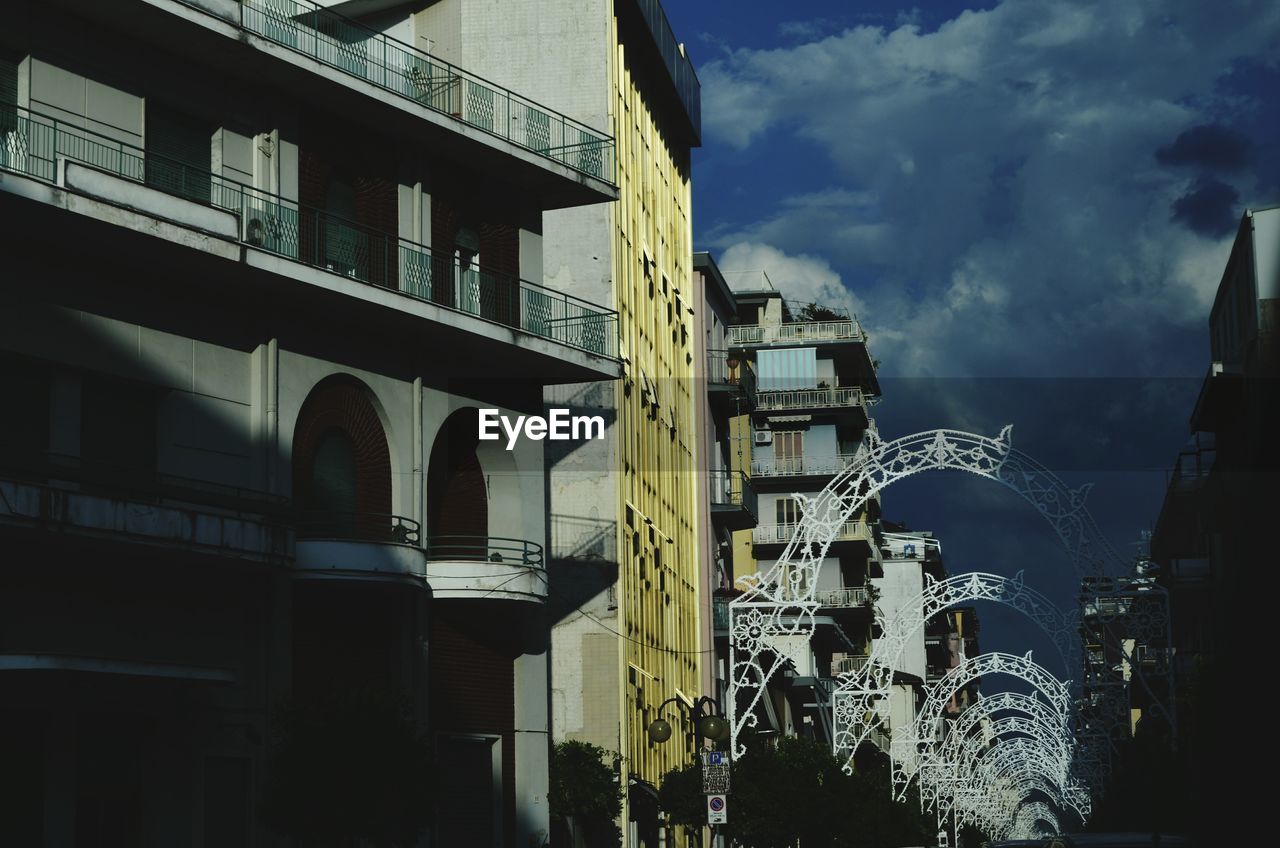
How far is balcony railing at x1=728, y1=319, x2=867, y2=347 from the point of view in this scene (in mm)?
95438

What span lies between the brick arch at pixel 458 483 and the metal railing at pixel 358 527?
2.16m

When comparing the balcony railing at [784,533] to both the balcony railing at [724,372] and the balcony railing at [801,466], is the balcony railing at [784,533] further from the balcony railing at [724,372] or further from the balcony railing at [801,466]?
the balcony railing at [724,372]

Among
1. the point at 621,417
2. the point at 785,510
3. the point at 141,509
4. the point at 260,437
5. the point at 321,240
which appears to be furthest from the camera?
the point at 785,510

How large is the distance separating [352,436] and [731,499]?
3981 centimetres

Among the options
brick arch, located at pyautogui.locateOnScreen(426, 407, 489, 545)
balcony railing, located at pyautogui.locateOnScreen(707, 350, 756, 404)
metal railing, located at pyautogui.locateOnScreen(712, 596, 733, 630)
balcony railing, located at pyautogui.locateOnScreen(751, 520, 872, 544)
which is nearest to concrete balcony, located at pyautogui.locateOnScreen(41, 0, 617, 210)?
brick arch, located at pyautogui.locateOnScreen(426, 407, 489, 545)

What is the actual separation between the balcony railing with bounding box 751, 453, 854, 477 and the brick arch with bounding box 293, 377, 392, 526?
65937mm

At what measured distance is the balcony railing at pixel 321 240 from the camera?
2283cm

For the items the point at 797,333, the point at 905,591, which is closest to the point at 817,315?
the point at 797,333

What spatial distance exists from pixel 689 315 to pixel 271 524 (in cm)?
3662

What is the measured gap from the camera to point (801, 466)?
312 feet

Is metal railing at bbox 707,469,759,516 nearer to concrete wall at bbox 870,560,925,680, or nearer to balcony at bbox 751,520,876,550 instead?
balcony at bbox 751,520,876,550

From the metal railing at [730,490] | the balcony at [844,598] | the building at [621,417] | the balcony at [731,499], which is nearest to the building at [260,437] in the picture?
the building at [621,417]

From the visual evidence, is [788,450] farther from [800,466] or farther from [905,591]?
[905,591]

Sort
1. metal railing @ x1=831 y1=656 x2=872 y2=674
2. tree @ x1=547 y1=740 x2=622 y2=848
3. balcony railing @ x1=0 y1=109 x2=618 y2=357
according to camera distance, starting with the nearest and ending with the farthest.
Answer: balcony railing @ x1=0 y1=109 x2=618 y2=357
tree @ x1=547 y1=740 x2=622 y2=848
metal railing @ x1=831 y1=656 x2=872 y2=674
